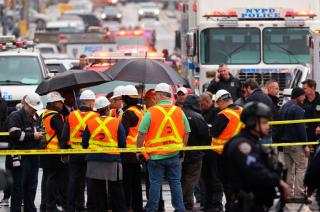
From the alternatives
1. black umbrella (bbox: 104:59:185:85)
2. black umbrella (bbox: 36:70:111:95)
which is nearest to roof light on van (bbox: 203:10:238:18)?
black umbrella (bbox: 104:59:185:85)

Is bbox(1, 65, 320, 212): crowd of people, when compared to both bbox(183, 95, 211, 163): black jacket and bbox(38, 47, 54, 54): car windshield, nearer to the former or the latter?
bbox(183, 95, 211, 163): black jacket

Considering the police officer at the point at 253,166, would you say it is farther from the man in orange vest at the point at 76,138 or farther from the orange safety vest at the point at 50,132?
the orange safety vest at the point at 50,132

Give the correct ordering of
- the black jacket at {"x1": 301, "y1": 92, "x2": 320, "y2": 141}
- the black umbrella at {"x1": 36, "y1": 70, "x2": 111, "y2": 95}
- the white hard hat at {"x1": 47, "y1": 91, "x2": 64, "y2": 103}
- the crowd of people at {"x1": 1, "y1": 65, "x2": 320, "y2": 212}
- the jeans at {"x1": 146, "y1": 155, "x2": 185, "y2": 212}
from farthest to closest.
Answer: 1. the black jacket at {"x1": 301, "y1": 92, "x2": 320, "y2": 141}
2. the black umbrella at {"x1": 36, "y1": 70, "x2": 111, "y2": 95}
3. the white hard hat at {"x1": 47, "y1": 91, "x2": 64, "y2": 103}
4. the jeans at {"x1": 146, "y1": 155, "x2": 185, "y2": 212}
5. the crowd of people at {"x1": 1, "y1": 65, "x2": 320, "y2": 212}

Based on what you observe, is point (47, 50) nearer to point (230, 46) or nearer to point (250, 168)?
point (230, 46)

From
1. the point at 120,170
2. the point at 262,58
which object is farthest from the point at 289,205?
the point at 262,58

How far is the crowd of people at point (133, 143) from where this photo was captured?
1346 centimetres

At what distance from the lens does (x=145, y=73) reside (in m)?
16.5

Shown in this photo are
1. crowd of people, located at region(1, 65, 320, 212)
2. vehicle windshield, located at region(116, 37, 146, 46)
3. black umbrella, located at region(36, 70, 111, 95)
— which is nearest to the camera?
crowd of people, located at region(1, 65, 320, 212)

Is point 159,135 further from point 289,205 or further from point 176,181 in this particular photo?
point 289,205

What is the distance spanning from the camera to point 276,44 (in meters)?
23.6

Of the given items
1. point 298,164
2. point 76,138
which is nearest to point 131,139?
point 76,138

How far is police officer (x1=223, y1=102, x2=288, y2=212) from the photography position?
987 cm

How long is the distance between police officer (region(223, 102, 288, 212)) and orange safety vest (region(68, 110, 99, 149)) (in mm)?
4339

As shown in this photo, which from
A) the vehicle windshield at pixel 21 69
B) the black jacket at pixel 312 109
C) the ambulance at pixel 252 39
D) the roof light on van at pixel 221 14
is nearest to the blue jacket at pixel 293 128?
the black jacket at pixel 312 109
